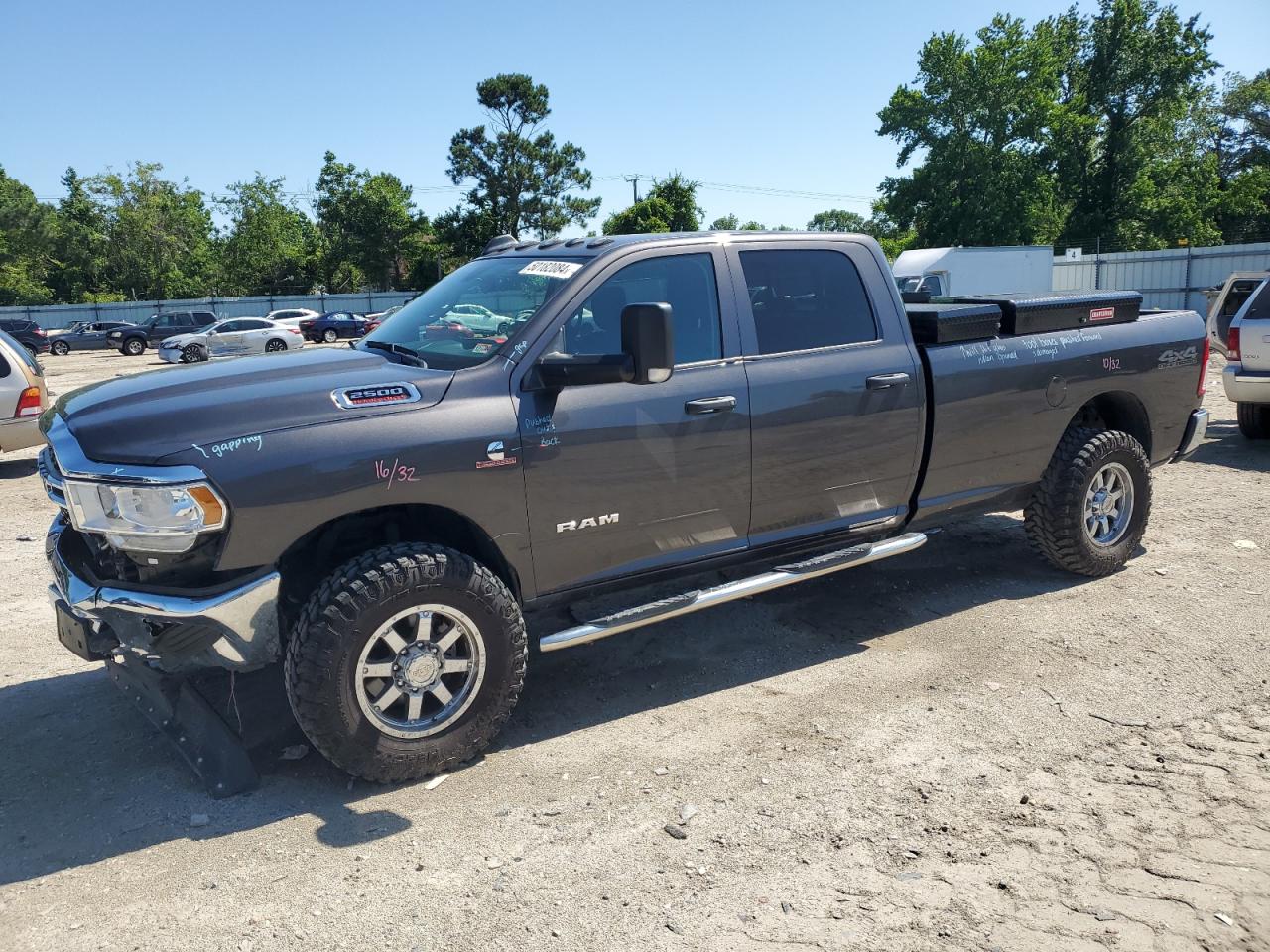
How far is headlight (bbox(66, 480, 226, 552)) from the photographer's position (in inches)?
132

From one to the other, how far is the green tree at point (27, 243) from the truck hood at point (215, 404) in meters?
68.8

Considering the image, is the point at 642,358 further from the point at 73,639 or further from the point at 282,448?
the point at 73,639

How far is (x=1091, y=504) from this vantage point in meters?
5.92

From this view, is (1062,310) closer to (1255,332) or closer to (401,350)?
(401,350)

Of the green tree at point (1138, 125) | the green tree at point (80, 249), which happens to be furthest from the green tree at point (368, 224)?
the green tree at point (1138, 125)

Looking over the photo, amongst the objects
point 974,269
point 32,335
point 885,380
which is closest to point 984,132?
point 974,269

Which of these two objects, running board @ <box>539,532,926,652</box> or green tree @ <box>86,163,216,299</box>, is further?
green tree @ <box>86,163,216,299</box>

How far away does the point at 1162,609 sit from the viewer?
5.50 meters

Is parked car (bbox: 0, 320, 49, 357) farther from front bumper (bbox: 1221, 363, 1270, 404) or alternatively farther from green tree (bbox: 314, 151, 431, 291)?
front bumper (bbox: 1221, 363, 1270, 404)

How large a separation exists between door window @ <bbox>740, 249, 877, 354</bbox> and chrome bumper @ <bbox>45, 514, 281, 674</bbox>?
2.47 meters

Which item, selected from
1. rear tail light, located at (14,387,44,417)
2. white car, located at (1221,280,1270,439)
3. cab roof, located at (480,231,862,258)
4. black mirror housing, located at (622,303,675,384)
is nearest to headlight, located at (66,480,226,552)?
black mirror housing, located at (622,303,675,384)

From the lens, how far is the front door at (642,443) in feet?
13.2

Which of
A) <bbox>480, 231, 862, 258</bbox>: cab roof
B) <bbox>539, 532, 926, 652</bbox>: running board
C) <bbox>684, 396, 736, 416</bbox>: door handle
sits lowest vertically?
<bbox>539, 532, 926, 652</bbox>: running board

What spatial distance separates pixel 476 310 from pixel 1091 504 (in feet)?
12.7
